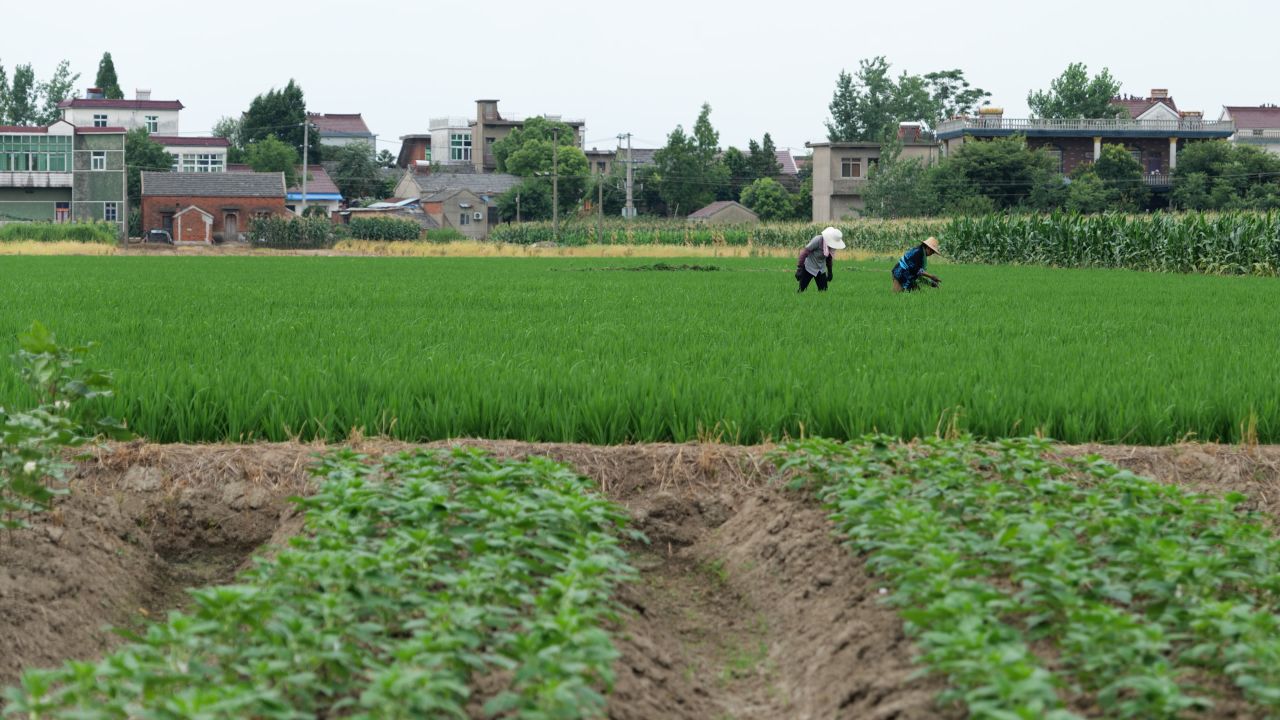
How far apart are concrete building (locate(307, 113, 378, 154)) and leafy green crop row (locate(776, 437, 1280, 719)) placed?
13808cm

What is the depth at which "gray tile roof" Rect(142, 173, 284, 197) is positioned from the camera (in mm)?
78812

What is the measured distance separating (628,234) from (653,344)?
62320 millimetres

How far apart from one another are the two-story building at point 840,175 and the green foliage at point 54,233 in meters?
44.0

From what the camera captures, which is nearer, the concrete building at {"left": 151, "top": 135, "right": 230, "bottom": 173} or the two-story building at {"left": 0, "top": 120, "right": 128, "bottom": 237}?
the two-story building at {"left": 0, "top": 120, "right": 128, "bottom": 237}

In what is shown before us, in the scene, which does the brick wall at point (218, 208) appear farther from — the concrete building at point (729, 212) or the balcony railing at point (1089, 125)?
the balcony railing at point (1089, 125)

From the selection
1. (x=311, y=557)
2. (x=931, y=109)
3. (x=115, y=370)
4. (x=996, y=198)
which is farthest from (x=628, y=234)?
(x=311, y=557)

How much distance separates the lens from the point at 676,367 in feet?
31.9

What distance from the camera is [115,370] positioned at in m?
9.13

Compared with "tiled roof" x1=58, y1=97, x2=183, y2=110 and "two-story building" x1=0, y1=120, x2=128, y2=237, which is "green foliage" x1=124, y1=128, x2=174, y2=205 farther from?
"tiled roof" x1=58, y1=97, x2=183, y2=110

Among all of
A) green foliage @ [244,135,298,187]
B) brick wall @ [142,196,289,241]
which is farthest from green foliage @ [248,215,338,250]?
green foliage @ [244,135,298,187]

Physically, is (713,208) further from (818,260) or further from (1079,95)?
(818,260)

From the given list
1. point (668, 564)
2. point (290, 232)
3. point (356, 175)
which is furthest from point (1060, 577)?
point (356, 175)

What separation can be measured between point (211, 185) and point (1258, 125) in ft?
287

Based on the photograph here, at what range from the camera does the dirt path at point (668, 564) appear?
15.4 feet
